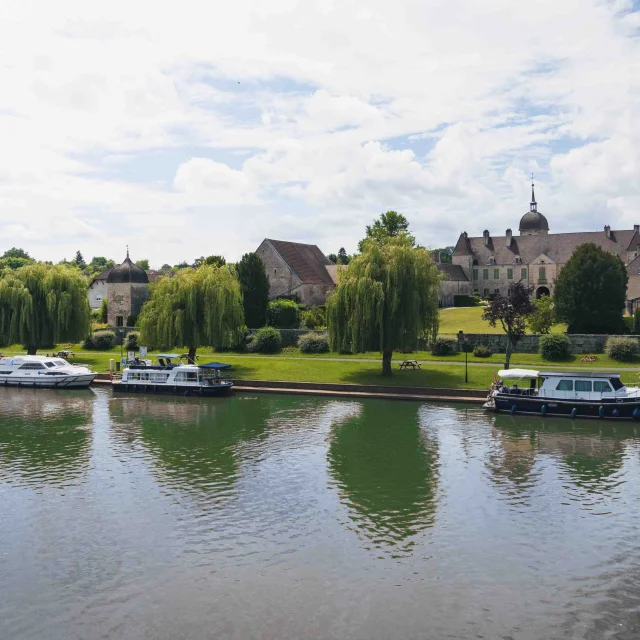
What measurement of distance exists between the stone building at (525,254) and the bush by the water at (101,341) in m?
69.2

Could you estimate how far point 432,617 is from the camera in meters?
16.6

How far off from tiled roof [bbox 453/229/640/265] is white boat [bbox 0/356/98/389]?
83.4m

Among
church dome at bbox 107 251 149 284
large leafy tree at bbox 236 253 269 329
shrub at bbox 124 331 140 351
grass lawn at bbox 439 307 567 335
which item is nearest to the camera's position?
grass lawn at bbox 439 307 567 335

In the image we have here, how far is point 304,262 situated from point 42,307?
127 ft

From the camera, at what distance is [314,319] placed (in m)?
76.9

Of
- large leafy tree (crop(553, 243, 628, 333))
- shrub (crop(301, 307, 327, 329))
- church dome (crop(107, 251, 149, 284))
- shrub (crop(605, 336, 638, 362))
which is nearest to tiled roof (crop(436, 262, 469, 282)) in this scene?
shrub (crop(301, 307, 327, 329))

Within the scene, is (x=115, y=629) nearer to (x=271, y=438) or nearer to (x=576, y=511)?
(x=576, y=511)

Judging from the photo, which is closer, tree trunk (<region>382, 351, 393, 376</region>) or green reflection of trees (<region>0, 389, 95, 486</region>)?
green reflection of trees (<region>0, 389, 95, 486</region>)

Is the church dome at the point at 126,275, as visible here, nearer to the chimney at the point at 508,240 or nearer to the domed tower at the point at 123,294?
the domed tower at the point at 123,294

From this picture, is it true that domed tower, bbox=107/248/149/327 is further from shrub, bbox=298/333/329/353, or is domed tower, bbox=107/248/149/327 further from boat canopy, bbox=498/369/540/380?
boat canopy, bbox=498/369/540/380

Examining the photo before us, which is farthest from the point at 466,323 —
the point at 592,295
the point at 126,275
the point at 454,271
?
the point at 454,271

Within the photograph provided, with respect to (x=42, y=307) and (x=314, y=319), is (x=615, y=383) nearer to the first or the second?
(x=314, y=319)

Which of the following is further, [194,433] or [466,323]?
[466,323]

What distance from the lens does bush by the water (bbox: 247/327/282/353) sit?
68.8 meters
